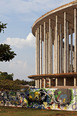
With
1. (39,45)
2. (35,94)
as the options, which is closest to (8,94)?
(35,94)

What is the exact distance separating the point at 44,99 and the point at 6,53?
833 cm

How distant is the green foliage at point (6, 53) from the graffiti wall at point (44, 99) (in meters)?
5.50

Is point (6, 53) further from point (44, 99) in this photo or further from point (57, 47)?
point (57, 47)

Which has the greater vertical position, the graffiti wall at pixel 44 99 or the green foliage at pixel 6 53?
the green foliage at pixel 6 53

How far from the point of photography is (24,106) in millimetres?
30797

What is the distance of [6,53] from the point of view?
99.9 feet

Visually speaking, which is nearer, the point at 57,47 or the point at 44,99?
the point at 44,99

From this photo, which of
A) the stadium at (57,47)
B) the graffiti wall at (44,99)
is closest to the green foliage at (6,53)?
the graffiti wall at (44,99)

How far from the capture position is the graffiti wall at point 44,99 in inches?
1066

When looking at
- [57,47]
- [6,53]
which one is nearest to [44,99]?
[6,53]

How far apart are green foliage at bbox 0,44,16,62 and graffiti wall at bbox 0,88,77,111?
18.0ft

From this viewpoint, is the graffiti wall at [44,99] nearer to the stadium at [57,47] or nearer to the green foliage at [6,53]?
the green foliage at [6,53]

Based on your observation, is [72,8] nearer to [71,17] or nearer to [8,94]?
[71,17]

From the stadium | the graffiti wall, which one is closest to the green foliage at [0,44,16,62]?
the graffiti wall
